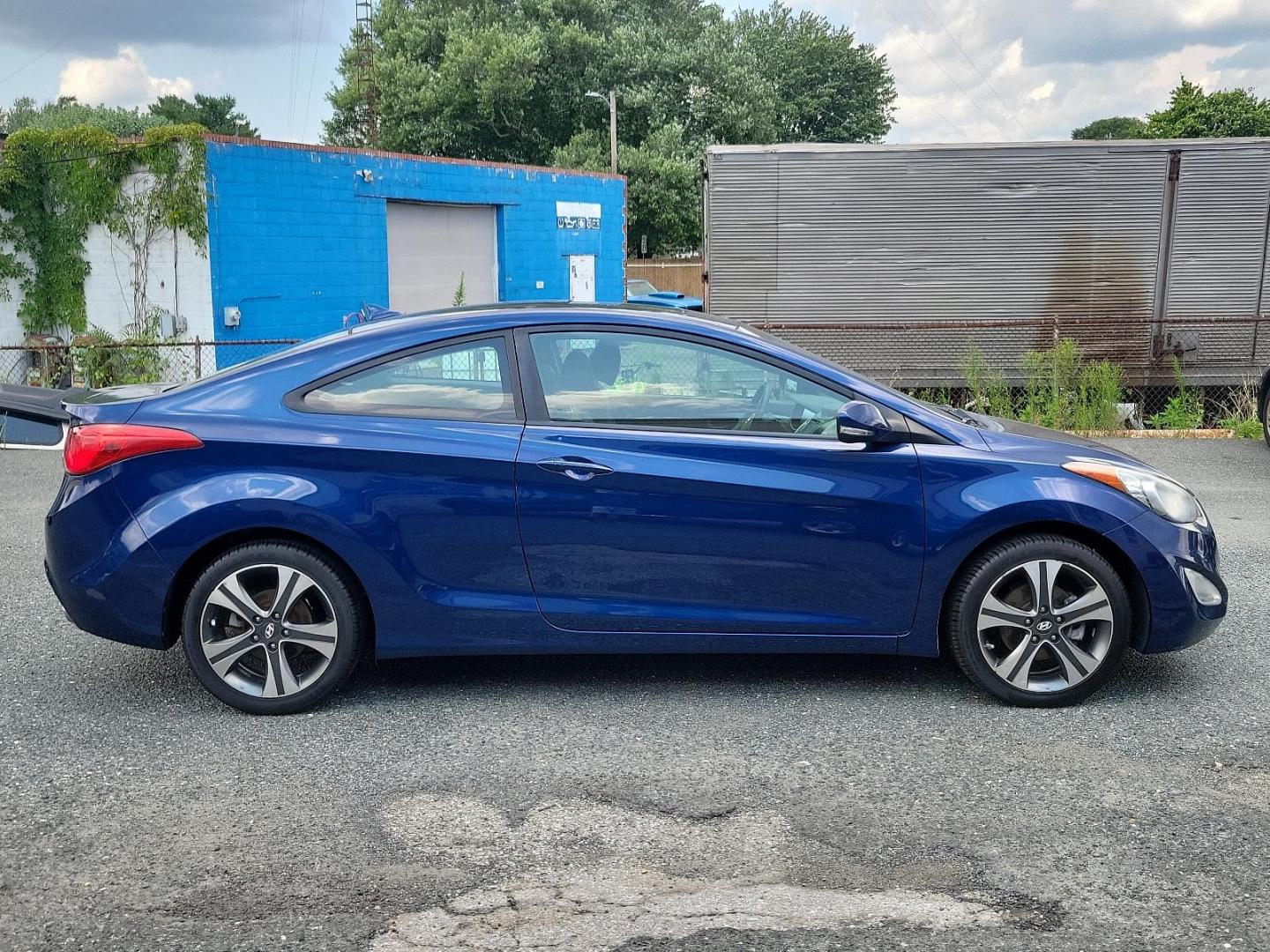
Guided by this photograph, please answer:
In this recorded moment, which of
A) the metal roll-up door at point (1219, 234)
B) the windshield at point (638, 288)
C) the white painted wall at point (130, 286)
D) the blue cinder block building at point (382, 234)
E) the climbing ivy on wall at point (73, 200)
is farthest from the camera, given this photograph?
the windshield at point (638, 288)

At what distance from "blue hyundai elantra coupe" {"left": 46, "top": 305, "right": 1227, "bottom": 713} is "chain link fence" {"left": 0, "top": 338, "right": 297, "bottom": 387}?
34.9ft

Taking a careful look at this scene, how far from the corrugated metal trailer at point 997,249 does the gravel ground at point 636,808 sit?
31.1 ft

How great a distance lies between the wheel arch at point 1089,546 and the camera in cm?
448

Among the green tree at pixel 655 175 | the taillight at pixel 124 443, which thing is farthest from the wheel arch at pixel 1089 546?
the green tree at pixel 655 175

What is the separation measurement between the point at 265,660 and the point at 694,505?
1.70 m

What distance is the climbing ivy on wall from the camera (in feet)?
60.6

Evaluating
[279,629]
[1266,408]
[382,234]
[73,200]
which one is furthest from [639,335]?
[73,200]

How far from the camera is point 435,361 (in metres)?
4.58

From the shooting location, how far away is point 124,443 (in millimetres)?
4383

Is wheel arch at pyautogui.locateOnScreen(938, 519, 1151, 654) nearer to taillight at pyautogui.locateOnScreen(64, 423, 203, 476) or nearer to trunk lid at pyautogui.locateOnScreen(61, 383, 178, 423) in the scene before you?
taillight at pyautogui.locateOnScreen(64, 423, 203, 476)

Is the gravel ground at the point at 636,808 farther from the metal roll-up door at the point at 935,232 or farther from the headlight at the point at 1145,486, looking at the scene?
the metal roll-up door at the point at 935,232

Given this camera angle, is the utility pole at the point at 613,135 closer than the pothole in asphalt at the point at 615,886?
No

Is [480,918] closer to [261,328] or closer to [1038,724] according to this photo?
[1038,724]

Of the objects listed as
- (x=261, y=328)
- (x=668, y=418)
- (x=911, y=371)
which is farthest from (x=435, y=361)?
(x=261, y=328)
